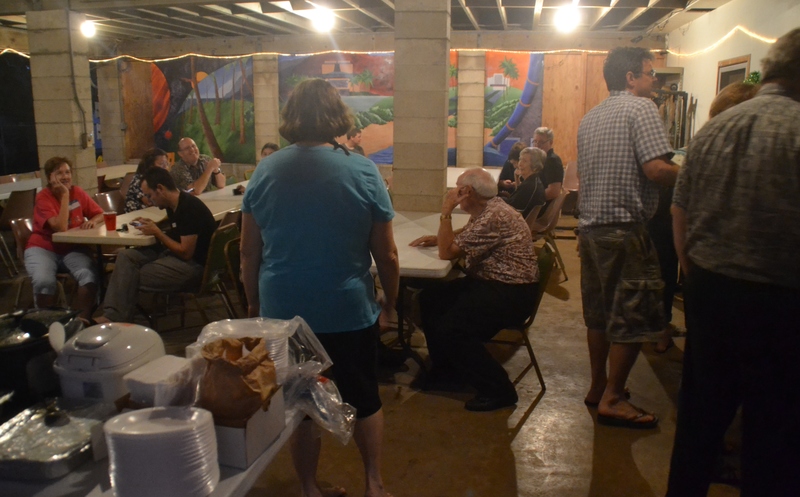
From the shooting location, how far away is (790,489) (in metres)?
1.77

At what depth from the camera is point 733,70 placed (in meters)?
7.04

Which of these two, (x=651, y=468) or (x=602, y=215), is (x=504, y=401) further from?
(x=602, y=215)

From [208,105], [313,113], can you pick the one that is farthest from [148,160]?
[208,105]

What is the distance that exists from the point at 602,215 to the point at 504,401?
1.11 meters

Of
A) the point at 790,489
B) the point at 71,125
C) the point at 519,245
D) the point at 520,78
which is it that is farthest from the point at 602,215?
the point at 520,78

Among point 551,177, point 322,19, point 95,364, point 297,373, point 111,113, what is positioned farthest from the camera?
point 111,113

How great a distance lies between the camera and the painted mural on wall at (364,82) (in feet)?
36.1

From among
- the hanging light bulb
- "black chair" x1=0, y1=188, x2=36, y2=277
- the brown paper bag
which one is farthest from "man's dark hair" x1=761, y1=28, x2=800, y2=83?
Result: the hanging light bulb

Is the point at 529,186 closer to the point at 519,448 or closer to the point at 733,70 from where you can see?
the point at 519,448

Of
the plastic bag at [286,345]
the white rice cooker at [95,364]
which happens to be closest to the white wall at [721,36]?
the plastic bag at [286,345]

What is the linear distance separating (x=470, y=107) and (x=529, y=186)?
19.0 ft

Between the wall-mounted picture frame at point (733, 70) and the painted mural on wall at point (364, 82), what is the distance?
205 inches

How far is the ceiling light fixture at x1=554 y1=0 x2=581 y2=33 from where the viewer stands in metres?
8.50

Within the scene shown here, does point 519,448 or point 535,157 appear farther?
point 535,157
